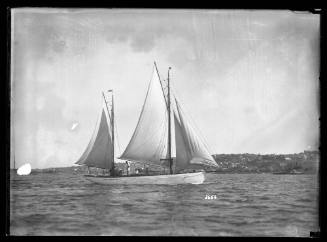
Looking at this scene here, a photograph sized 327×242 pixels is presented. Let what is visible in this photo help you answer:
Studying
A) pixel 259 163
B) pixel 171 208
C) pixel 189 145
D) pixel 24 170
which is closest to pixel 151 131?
pixel 189 145

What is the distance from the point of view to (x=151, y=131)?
11.4ft

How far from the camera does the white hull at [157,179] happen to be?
10.8 ft

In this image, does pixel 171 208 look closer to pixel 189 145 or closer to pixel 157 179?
pixel 157 179

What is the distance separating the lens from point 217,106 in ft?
10.5

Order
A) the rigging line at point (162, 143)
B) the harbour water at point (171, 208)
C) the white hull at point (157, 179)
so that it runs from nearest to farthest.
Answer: the harbour water at point (171, 208), the white hull at point (157, 179), the rigging line at point (162, 143)

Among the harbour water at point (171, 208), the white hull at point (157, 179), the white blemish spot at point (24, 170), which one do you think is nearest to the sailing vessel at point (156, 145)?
the white hull at point (157, 179)

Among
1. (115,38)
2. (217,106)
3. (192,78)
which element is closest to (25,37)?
(115,38)

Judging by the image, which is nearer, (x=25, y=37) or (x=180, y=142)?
(x=25, y=37)

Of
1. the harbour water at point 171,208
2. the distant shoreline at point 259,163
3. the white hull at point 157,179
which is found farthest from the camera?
the white hull at point 157,179

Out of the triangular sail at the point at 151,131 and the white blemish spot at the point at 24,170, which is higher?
the triangular sail at the point at 151,131

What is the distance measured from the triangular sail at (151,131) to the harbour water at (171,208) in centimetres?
37

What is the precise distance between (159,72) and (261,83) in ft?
2.18

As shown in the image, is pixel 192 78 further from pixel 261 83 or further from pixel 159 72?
pixel 261 83

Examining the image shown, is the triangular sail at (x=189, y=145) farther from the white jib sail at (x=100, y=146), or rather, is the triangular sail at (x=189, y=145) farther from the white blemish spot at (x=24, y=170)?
the white blemish spot at (x=24, y=170)
